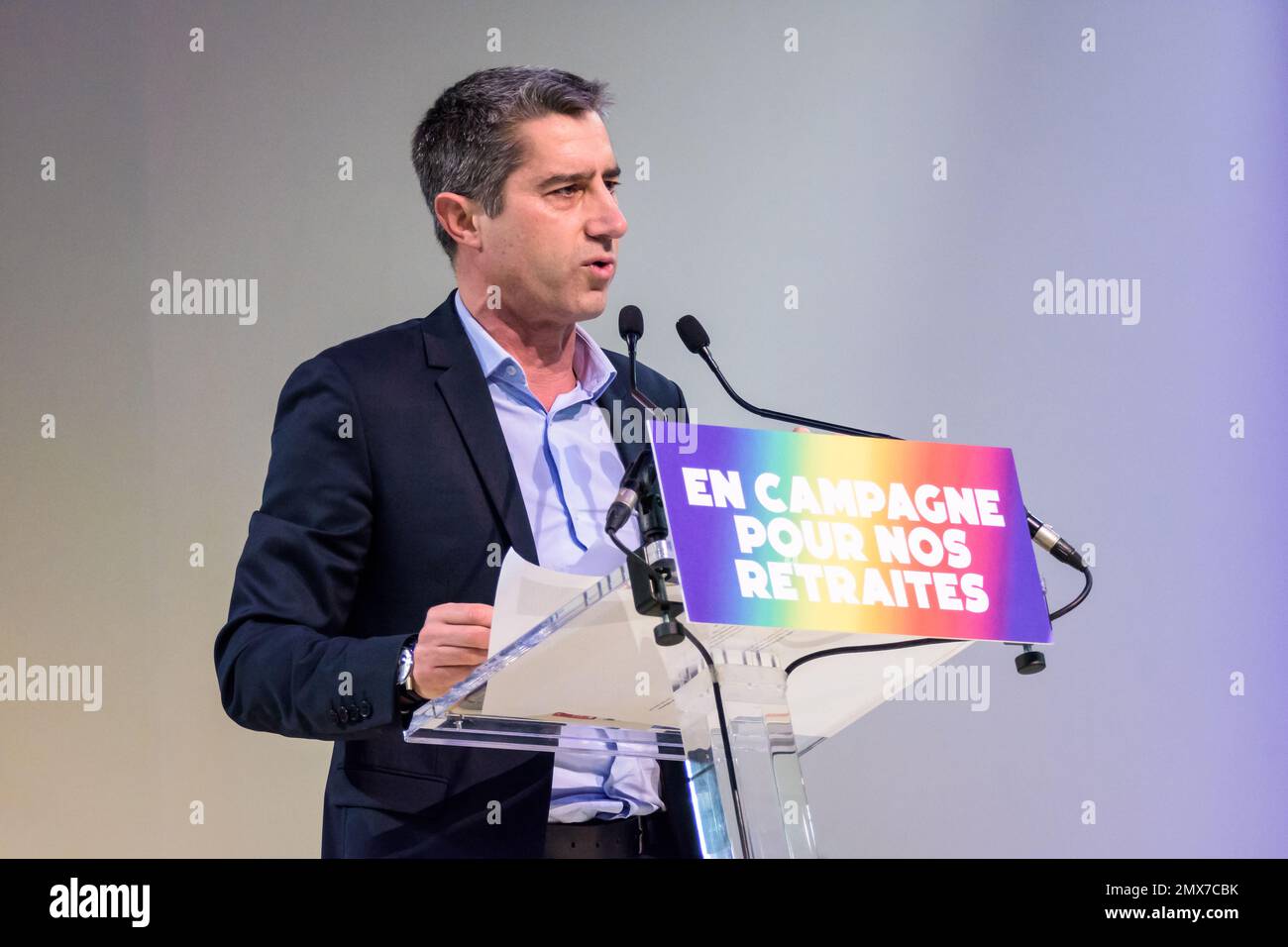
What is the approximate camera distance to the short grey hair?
2229mm

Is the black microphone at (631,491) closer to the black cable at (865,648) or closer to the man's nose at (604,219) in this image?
the black cable at (865,648)

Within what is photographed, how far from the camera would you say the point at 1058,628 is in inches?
126

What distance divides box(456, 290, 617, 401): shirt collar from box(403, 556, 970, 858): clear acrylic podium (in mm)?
749

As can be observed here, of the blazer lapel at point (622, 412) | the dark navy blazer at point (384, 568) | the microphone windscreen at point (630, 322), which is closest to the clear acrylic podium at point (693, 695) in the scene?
the dark navy blazer at point (384, 568)

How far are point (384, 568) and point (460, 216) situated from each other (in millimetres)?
605

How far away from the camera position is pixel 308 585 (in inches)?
75.9

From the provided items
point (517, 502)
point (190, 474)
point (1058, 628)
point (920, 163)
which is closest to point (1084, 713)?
point (1058, 628)

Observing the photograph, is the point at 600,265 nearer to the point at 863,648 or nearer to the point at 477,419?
the point at 477,419

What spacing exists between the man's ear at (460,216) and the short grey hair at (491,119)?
0.01m

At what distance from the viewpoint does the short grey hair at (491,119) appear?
2.23 m

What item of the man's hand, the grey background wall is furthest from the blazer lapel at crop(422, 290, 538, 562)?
the grey background wall

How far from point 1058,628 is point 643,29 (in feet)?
5.03

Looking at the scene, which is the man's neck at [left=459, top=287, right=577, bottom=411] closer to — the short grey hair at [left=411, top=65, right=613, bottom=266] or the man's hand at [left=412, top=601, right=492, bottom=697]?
the short grey hair at [left=411, top=65, right=613, bottom=266]
